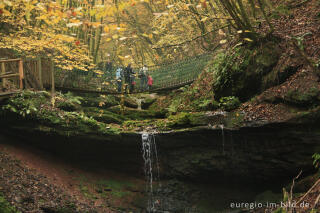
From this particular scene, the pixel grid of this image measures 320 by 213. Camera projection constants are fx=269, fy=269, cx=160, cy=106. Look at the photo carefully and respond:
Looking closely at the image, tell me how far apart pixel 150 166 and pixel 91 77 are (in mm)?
4658

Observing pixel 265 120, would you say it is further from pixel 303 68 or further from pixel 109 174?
pixel 109 174

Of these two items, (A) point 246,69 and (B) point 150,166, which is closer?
(A) point 246,69

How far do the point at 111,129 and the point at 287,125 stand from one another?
4.85 m

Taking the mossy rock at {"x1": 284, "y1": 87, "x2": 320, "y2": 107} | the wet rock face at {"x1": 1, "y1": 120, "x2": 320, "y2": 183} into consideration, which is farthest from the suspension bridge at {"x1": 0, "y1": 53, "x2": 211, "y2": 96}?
the mossy rock at {"x1": 284, "y1": 87, "x2": 320, "y2": 107}

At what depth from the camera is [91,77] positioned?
11.0 meters

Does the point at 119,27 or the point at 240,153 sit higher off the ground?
the point at 119,27

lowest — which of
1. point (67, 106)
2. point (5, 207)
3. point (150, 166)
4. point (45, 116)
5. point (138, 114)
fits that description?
point (150, 166)

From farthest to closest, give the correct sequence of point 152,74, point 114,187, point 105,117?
point 152,74
point 105,117
point 114,187

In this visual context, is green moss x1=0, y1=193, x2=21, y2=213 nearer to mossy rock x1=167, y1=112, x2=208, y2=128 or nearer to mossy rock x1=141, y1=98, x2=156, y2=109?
mossy rock x1=167, y1=112, x2=208, y2=128

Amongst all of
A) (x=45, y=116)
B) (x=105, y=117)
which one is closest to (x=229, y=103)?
(x=105, y=117)

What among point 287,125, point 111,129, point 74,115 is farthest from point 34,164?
point 287,125

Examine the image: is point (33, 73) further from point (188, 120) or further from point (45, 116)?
point (188, 120)

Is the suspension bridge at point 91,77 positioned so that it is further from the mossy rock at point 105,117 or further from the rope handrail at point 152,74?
the mossy rock at point 105,117

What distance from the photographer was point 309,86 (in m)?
6.36
